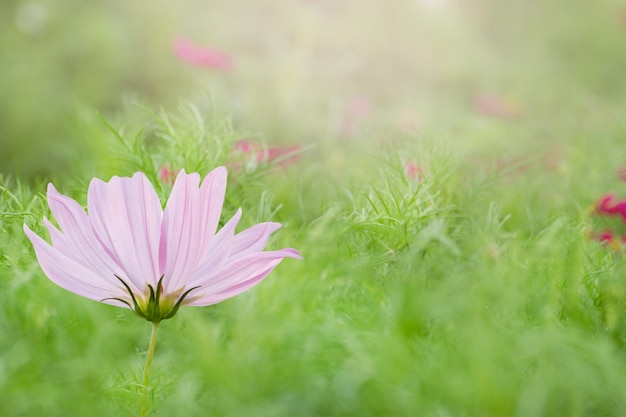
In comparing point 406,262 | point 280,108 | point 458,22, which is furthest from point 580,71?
point 406,262

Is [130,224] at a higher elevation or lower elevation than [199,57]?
higher

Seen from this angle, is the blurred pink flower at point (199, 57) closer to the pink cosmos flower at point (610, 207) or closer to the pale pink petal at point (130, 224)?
the pink cosmos flower at point (610, 207)

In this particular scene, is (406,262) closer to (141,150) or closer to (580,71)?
(141,150)

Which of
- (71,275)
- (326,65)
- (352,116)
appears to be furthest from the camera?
(326,65)

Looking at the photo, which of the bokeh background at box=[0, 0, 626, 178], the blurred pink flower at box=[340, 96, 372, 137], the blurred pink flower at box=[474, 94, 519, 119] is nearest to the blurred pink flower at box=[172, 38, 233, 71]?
the bokeh background at box=[0, 0, 626, 178]

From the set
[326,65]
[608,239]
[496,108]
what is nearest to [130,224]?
[608,239]

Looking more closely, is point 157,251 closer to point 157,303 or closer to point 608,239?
point 157,303
